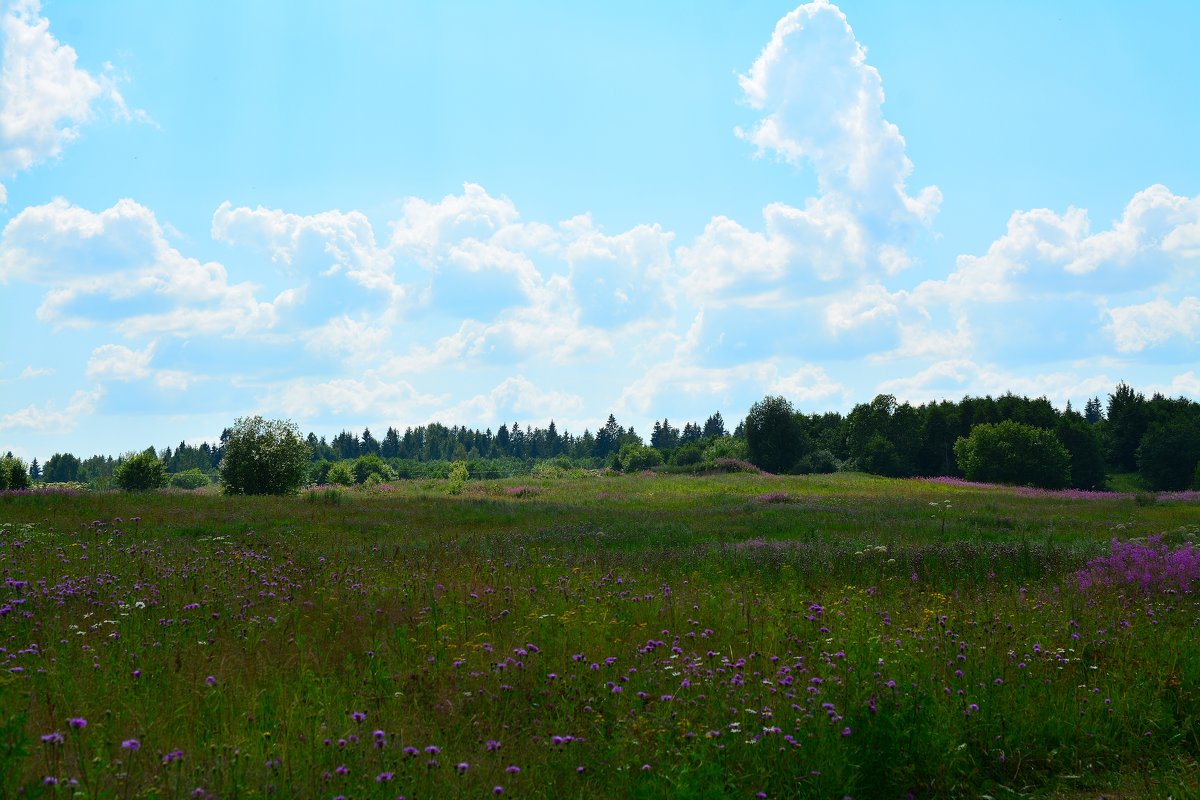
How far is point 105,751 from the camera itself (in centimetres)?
453

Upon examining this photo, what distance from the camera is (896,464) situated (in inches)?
2758

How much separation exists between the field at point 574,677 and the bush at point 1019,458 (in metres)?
50.9

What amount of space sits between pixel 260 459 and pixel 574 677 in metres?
32.6

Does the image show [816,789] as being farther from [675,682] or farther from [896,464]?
[896,464]

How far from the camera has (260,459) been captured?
3481 centimetres

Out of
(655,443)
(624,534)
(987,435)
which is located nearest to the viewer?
(624,534)

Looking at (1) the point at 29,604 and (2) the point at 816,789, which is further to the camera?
(1) the point at 29,604

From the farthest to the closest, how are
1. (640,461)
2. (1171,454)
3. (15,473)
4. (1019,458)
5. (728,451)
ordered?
(640,461), (728,451), (1171,454), (1019,458), (15,473)

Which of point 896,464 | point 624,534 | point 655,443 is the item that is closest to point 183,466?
point 655,443

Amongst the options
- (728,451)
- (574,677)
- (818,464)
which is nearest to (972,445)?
(818,464)

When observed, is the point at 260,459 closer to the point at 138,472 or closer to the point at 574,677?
the point at 138,472

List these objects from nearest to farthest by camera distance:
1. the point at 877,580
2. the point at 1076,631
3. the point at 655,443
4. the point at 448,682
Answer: the point at 448,682, the point at 1076,631, the point at 877,580, the point at 655,443

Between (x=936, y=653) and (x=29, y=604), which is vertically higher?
(x=29, y=604)

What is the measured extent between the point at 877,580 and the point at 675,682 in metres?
6.58
